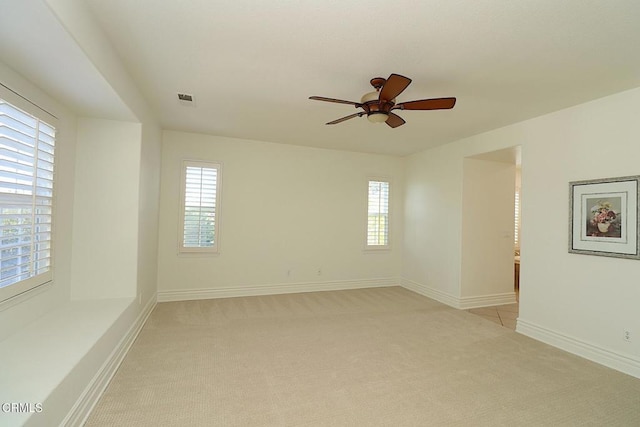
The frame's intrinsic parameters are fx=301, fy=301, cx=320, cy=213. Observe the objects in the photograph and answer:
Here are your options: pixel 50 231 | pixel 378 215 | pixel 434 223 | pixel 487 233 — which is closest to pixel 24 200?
pixel 50 231

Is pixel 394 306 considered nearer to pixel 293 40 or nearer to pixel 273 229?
pixel 273 229

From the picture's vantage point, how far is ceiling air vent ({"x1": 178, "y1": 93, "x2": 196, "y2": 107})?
10.7 feet

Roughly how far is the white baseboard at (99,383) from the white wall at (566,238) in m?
4.36

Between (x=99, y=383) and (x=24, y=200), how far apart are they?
148cm

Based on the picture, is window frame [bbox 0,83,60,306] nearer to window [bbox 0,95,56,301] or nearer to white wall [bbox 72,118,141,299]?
window [bbox 0,95,56,301]

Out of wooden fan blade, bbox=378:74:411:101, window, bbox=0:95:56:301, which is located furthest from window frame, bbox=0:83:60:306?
wooden fan blade, bbox=378:74:411:101

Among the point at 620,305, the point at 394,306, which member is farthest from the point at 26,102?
the point at 620,305

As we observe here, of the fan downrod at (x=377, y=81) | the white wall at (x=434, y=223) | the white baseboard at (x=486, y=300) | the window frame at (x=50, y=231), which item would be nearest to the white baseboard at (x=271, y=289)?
the white wall at (x=434, y=223)

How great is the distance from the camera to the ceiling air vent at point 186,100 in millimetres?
3262

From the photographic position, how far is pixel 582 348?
311 cm

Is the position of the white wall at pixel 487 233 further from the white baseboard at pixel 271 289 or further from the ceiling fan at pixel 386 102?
the ceiling fan at pixel 386 102

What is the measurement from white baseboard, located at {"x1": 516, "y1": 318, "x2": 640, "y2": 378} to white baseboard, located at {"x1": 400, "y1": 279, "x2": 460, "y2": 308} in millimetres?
1033

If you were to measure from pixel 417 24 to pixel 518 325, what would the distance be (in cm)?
368

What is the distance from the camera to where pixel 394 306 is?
464 cm
